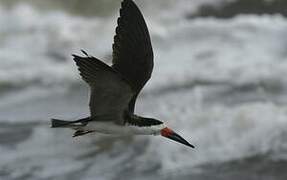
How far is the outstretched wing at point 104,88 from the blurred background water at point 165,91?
2.32 m

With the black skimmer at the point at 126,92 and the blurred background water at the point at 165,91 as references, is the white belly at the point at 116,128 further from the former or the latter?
the blurred background water at the point at 165,91

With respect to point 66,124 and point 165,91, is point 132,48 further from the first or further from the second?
point 165,91

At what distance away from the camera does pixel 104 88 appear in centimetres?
430

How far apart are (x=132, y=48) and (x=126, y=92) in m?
0.29

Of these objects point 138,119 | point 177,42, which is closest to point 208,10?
point 177,42

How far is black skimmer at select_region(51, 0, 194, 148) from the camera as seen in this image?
172 inches

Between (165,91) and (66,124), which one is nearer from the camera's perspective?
(66,124)

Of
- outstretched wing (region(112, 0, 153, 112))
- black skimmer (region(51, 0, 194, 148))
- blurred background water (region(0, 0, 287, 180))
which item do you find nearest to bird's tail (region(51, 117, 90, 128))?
black skimmer (region(51, 0, 194, 148))

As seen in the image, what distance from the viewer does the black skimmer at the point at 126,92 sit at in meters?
4.37

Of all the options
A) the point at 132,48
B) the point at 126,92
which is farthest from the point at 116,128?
the point at 132,48

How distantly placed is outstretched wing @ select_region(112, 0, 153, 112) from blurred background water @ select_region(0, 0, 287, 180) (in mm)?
2307

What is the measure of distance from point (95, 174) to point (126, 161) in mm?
317

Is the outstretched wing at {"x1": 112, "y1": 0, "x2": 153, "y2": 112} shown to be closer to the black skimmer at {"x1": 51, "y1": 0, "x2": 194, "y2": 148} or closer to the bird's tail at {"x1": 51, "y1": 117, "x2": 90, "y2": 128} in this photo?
the black skimmer at {"x1": 51, "y1": 0, "x2": 194, "y2": 148}

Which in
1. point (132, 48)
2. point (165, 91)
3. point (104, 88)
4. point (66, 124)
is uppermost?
point (165, 91)
